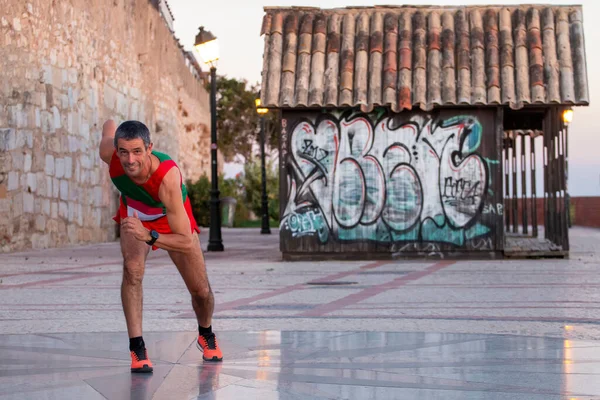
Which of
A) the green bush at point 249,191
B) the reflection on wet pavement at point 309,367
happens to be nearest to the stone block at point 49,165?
the reflection on wet pavement at point 309,367

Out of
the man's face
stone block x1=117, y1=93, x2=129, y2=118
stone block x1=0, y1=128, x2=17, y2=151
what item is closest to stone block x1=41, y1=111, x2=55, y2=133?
stone block x1=0, y1=128, x2=17, y2=151

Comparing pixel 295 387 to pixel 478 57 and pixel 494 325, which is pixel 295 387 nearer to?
Result: pixel 494 325

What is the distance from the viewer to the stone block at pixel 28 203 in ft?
71.9

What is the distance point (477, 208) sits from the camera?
1864cm

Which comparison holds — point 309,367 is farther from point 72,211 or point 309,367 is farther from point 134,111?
point 134,111

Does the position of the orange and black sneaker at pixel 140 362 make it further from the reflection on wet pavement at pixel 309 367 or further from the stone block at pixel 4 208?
the stone block at pixel 4 208

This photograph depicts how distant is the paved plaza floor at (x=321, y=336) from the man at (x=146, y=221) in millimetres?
275

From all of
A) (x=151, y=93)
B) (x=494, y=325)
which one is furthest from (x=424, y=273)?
(x=151, y=93)

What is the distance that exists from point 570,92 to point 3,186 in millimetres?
11113

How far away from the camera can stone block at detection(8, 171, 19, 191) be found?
837 inches

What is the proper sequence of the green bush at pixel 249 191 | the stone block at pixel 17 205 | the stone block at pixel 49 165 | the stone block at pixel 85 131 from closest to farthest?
the stone block at pixel 17 205 → the stone block at pixel 49 165 → the stone block at pixel 85 131 → the green bush at pixel 249 191

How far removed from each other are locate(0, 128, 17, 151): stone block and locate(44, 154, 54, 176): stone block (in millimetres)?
1738

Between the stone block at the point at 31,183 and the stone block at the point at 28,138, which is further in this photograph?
the stone block at the point at 31,183

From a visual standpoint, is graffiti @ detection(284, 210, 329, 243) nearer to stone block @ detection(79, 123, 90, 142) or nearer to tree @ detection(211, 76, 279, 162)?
stone block @ detection(79, 123, 90, 142)
